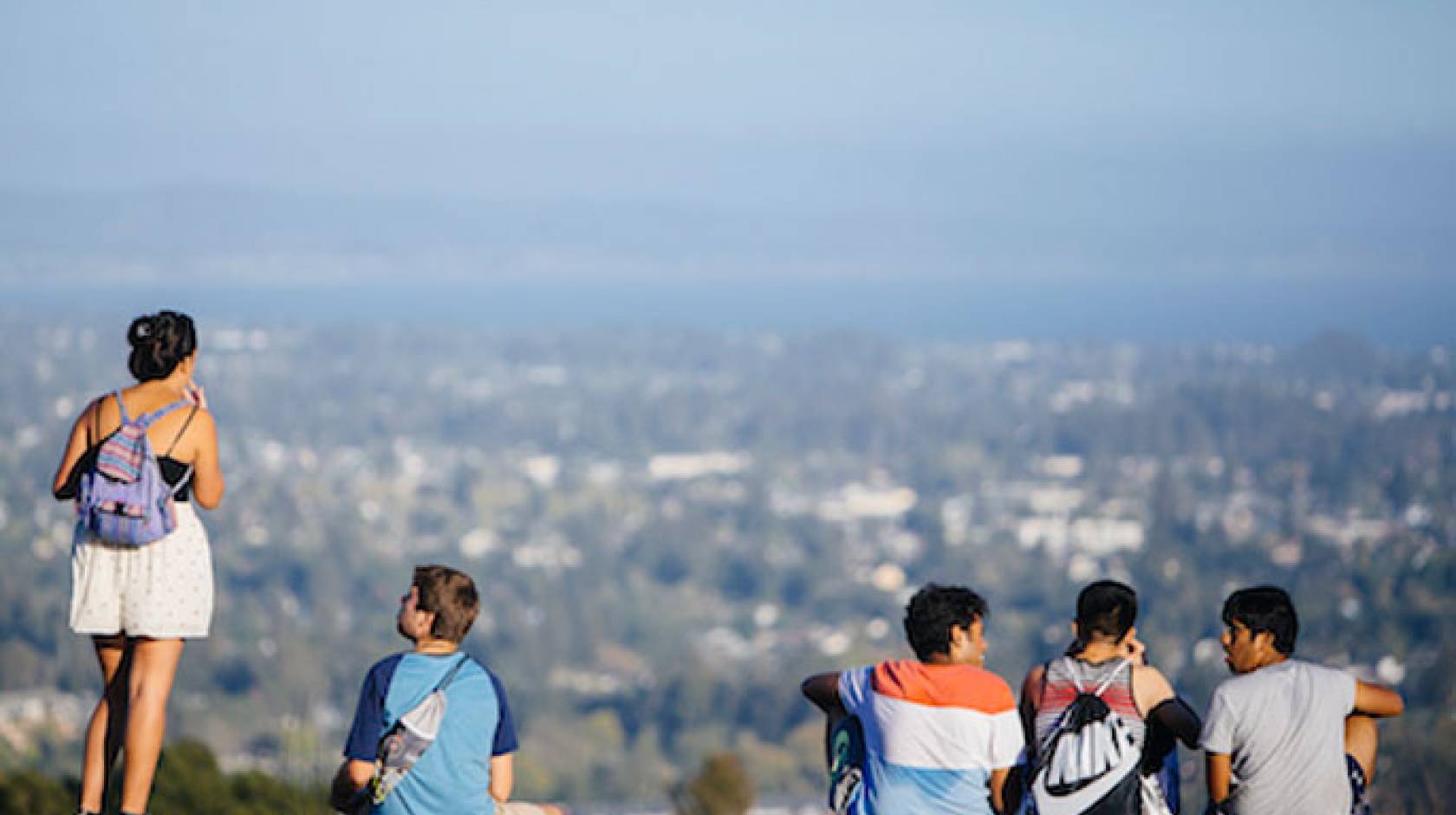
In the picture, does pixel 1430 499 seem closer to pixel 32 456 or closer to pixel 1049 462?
pixel 1049 462

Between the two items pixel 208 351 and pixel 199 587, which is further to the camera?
pixel 208 351

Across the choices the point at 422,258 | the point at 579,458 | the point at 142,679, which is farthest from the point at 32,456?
the point at 422,258

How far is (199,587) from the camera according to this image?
14.2ft

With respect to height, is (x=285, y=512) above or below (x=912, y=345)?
below

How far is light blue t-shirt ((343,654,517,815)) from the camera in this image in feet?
12.3

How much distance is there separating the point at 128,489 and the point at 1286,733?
2.52 metres

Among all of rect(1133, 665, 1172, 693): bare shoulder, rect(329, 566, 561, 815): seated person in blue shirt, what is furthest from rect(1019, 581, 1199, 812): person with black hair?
rect(329, 566, 561, 815): seated person in blue shirt

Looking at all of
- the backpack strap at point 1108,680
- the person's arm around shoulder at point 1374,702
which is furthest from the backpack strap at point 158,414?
the person's arm around shoulder at point 1374,702

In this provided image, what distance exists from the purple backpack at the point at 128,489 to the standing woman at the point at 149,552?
18 mm

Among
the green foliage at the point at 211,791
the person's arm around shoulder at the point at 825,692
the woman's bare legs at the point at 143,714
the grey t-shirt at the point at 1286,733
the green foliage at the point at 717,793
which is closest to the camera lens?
the grey t-shirt at the point at 1286,733

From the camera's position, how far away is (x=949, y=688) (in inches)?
146

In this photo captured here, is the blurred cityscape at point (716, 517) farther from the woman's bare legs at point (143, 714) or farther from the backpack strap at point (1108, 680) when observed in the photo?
the woman's bare legs at point (143, 714)

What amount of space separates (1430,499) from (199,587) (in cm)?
5136

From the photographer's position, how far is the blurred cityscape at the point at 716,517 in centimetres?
3284
